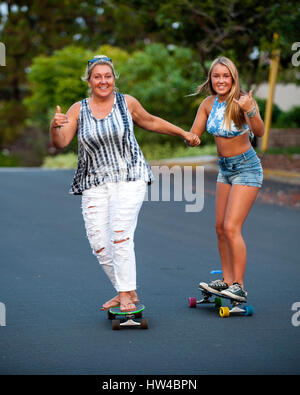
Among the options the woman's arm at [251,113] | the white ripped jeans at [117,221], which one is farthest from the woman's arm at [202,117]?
the white ripped jeans at [117,221]

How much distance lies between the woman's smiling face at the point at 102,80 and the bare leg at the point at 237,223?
1398 mm

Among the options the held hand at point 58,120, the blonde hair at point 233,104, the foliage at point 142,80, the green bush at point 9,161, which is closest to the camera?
the held hand at point 58,120

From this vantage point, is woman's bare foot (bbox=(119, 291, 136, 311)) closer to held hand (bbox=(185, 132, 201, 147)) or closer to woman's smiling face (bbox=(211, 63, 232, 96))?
held hand (bbox=(185, 132, 201, 147))

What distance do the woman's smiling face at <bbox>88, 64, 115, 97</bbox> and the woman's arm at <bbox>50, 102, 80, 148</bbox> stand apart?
23cm

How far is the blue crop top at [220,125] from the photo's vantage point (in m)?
6.82

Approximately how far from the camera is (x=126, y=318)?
21.2 feet

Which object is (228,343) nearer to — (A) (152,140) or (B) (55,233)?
(B) (55,233)

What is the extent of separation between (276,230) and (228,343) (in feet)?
23.3

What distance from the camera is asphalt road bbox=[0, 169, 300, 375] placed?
526 cm

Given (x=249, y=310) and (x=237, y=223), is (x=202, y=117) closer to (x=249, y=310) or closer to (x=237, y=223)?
(x=237, y=223)

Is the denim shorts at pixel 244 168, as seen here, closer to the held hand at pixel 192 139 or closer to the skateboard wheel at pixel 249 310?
the held hand at pixel 192 139

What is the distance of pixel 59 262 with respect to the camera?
9438 mm
